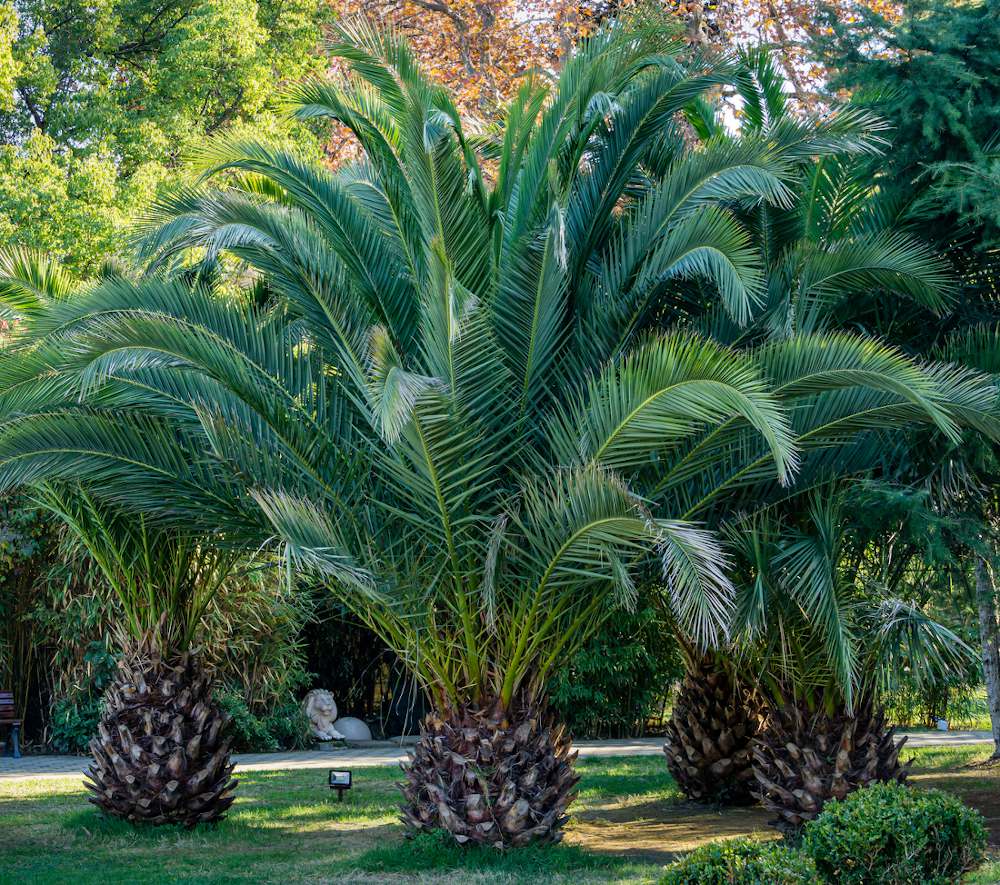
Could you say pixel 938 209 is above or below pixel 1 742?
above

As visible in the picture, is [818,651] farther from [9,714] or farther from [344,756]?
[9,714]

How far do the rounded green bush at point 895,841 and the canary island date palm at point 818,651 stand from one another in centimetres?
98

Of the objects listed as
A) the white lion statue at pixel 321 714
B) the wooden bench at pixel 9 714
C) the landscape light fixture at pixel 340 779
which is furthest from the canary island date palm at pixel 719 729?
the wooden bench at pixel 9 714

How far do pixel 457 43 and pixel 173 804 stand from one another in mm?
14123

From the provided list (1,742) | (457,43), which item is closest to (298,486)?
(1,742)

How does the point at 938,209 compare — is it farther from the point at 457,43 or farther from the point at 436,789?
the point at 457,43

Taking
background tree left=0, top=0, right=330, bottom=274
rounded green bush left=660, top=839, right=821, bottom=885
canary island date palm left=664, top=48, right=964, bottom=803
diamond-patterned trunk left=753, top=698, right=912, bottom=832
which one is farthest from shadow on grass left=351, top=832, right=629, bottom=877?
background tree left=0, top=0, right=330, bottom=274

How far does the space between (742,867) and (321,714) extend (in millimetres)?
11315

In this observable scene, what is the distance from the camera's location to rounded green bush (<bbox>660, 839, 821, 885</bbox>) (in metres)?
5.54

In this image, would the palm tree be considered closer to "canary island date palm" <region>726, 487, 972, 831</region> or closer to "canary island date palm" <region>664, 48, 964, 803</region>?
"canary island date palm" <region>664, 48, 964, 803</region>

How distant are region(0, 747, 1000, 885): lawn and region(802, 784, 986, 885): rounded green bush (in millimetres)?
417

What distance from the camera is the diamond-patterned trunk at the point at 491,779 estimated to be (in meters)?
7.99

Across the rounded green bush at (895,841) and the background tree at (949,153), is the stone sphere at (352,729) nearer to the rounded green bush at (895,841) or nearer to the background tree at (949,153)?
the background tree at (949,153)

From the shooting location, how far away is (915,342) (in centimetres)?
924
